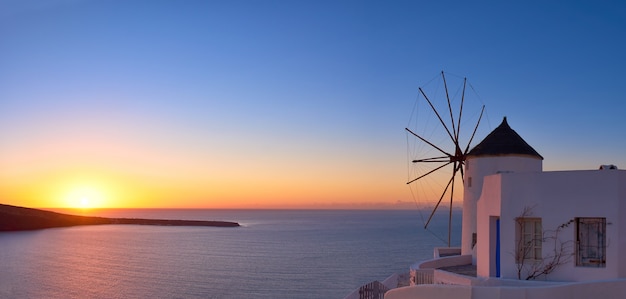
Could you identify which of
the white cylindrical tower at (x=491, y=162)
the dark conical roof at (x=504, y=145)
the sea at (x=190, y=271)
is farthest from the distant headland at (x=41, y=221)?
the dark conical roof at (x=504, y=145)

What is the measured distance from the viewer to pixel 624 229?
12.4 meters

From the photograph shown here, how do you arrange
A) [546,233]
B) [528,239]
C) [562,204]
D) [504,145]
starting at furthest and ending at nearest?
[504,145], [528,239], [546,233], [562,204]

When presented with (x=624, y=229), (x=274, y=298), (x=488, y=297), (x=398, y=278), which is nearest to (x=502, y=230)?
(x=624, y=229)

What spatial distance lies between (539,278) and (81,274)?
36607mm

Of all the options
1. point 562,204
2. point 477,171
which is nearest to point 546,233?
point 562,204

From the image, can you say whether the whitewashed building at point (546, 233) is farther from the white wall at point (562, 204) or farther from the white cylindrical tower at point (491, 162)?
the white cylindrical tower at point (491, 162)

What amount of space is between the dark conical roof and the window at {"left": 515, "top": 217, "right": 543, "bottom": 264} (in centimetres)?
736

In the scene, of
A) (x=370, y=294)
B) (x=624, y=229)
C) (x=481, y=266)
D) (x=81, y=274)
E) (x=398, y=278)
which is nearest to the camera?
(x=624, y=229)

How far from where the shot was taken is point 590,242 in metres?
12.9

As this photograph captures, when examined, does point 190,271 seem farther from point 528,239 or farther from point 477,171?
point 528,239

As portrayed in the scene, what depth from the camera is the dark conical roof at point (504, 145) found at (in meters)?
20.7

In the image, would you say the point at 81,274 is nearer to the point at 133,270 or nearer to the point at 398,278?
the point at 133,270

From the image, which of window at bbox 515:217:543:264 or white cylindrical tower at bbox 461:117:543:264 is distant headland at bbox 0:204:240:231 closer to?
white cylindrical tower at bbox 461:117:543:264

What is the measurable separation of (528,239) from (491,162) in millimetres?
7621
